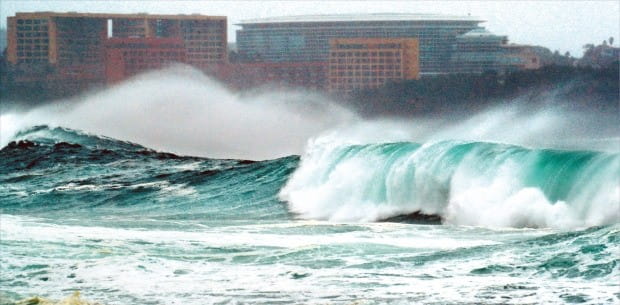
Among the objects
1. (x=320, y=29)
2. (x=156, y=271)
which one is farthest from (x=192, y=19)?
(x=156, y=271)

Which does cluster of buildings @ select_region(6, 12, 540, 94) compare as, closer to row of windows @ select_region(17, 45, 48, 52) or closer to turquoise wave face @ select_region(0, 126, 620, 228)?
row of windows @ select_region(17, 45, 48, 52)

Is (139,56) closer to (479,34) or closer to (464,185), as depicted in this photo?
(479,34)

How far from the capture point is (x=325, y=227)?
15734 mm

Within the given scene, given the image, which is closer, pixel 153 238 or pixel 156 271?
pixel 156 271

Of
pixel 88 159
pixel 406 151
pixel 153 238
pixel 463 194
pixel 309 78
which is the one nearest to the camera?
pixel 153 238

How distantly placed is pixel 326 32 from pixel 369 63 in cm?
2660

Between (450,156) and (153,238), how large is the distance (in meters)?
5.97

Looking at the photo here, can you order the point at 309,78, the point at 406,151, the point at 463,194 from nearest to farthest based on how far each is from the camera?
the point at 463,194 → the point at 406,151 → the point at 309,78

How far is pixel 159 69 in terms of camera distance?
114750 millimetres

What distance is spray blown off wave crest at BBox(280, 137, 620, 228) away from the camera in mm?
15273

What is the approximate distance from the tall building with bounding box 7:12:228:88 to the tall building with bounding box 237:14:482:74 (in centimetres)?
618

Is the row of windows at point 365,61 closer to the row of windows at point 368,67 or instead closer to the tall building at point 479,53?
the row of windows at point 368,67

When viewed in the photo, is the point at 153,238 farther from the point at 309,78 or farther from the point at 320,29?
the point at 320,29

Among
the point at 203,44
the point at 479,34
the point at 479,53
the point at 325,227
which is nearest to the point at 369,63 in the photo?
the point at 479,53
